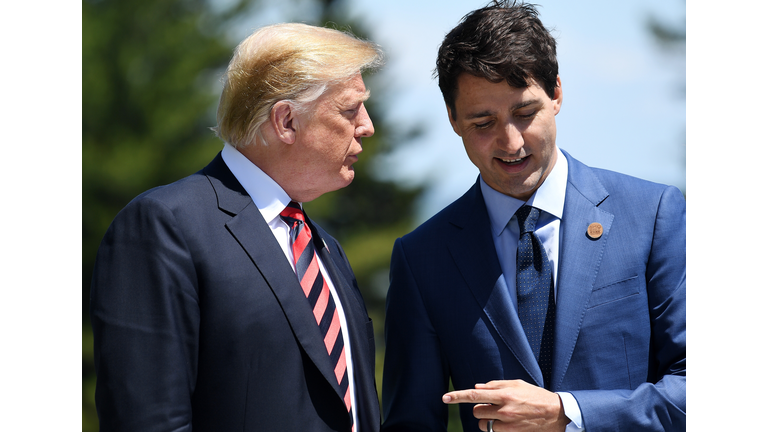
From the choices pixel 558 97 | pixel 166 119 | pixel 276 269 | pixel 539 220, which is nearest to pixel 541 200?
pixel 539 220

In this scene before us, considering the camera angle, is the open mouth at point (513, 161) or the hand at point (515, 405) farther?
the open mouth at point (513, 161)

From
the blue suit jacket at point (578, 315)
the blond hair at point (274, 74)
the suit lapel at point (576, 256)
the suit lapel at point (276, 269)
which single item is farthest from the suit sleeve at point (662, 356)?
the blond hair at point (274, 74)

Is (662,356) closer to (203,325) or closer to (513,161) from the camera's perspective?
(513,161)

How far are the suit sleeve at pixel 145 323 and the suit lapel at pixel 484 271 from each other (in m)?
1.03

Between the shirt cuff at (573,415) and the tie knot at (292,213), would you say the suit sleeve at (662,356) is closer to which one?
the shirt cuff at (573,415)

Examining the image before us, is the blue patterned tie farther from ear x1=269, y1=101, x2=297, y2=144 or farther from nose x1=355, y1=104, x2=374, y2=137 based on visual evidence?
ear x1=269, y1=101, x2=297, y2=144

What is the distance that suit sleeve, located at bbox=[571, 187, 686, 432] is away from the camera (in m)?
2.31

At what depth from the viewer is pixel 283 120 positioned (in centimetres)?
247

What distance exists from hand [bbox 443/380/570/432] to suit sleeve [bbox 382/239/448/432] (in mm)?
321

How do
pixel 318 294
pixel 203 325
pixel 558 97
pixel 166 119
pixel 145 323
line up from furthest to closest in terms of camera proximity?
1. pixel 166 119
2. pixel 558 97
3. pixel 318 294
4. pixel 203 325
5. pixel 145 323

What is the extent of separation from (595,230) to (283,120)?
1.17 meters

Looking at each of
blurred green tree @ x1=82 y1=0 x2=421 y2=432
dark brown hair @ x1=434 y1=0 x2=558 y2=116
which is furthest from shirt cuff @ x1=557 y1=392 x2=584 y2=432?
blurred green tree @ x1=82 y1=0 x2=421 y2=432

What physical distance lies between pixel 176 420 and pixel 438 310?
1.04 meters

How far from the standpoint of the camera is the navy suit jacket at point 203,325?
6.52ft
